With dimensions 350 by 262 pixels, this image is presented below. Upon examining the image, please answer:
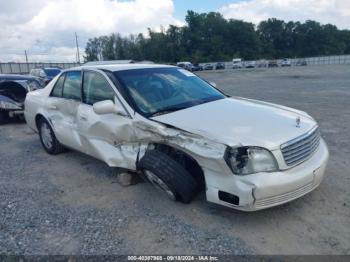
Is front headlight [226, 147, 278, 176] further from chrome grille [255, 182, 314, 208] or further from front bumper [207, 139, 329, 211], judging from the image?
chrome grille [255, 182, 314, 208]

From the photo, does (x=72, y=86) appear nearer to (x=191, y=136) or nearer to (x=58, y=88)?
(x=58, y=88)

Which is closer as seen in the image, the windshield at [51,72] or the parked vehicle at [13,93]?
the parked vehicle at [13,93]

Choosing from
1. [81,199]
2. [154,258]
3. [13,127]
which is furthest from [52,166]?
[13,127]

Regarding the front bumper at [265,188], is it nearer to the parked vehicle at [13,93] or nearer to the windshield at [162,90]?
the windshield at [162,90]

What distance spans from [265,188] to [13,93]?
28.1 ft

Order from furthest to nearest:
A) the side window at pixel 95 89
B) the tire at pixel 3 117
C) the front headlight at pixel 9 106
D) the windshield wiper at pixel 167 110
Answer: the tire at pixel 3 117 < the front headlight at pixel 9 106 < the side window at pixel 95 89 < the windshield wiper at pixel 167 110

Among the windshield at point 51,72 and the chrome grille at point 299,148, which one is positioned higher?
the windshield at point 51,72

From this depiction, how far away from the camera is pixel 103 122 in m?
4.23

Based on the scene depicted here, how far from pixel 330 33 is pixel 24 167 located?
408 feet

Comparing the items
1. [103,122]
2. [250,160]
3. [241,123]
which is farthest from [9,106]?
[250,160]

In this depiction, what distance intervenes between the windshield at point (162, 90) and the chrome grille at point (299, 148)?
1.33 metres

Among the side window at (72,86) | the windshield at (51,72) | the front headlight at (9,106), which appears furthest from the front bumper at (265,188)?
the windshield at (51,72)

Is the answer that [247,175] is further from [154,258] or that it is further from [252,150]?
[154,258]

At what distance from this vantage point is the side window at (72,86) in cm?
498
